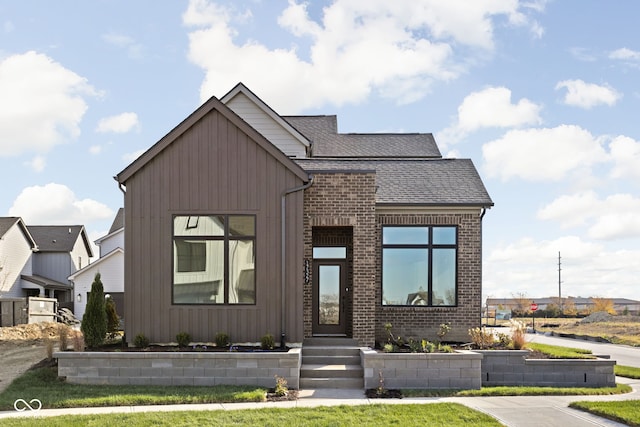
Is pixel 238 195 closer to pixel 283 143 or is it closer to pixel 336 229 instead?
pixel 336 229

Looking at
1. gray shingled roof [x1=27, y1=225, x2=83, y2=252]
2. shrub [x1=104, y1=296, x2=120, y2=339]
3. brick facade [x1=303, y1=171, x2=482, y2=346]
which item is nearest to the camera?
brick facade [x1=303, y1=171, x2=482, y2=346]

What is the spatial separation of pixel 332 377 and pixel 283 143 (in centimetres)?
909

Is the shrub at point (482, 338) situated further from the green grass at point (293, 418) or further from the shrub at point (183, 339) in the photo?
the shrub at point (183, 339)

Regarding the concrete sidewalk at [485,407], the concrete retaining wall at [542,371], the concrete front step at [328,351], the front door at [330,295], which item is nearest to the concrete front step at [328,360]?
Result: the concrete front step at [328,351]

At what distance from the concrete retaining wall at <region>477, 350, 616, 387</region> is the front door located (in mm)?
3913

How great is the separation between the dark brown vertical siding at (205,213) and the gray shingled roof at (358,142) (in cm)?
744

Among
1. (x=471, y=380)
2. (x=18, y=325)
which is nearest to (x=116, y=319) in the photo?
(x=471, y=380)

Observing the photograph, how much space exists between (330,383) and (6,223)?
1406 inches

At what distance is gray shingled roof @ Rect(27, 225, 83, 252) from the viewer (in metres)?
46.4

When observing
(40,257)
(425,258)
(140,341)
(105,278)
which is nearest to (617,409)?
Result: (425,258)

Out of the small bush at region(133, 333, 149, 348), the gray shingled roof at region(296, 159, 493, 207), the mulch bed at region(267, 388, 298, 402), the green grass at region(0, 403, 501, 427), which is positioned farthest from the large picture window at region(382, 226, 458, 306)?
the small bush at region(133, 333, 149, 348)

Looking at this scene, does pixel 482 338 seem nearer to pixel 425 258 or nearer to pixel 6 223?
pixel 425 258

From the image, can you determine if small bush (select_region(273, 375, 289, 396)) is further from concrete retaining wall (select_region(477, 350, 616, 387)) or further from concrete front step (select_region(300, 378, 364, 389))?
concrete retaining wall (select_region(477, 350, 616, 387))

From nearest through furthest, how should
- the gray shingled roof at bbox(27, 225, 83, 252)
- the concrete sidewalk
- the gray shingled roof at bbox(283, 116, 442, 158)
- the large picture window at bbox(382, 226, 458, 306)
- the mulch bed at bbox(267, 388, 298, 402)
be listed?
the concrete sidewalk, the mulch bed at bbox(267, 388, 298, 402), the large picture window at bbox(382, 226, 458, 306), the gray shingled roof at bbox(283, 116, 442, 158), the gray shingled roof at bbox(27, 225, 83, 252)
